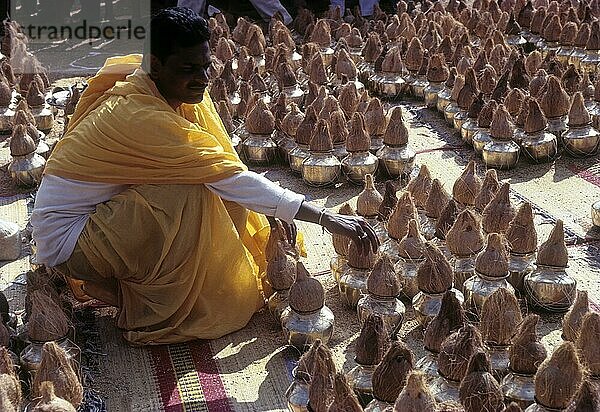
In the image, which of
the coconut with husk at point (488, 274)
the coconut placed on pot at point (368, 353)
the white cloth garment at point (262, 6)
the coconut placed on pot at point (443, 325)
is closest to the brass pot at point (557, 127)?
the coconut with husk at point (488, 274)

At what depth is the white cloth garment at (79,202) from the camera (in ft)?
7.86

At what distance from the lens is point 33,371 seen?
7.38ft

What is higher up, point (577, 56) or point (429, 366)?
point (429, 366)

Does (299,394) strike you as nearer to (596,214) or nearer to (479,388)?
(479,388)

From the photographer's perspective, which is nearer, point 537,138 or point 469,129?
point 537,138

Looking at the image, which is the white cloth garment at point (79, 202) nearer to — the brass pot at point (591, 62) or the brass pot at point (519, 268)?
the brass pot at point (519, 268)

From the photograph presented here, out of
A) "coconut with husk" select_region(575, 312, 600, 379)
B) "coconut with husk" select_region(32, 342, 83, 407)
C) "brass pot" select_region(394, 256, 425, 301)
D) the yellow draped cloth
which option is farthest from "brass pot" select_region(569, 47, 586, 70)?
"coconut with husk" select_region(32, 342, 83, 407)

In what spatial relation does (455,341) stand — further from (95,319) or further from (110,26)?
(110,26)

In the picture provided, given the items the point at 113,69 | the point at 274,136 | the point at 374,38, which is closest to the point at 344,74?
the point at 374,38

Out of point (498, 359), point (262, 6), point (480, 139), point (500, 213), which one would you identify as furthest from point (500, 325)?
point (262, 6)

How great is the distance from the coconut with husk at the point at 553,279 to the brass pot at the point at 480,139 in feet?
3.83

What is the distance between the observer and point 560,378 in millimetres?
1883

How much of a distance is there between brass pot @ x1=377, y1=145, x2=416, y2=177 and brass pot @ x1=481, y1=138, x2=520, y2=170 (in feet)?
1.10

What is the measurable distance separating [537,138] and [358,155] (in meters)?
0.77
